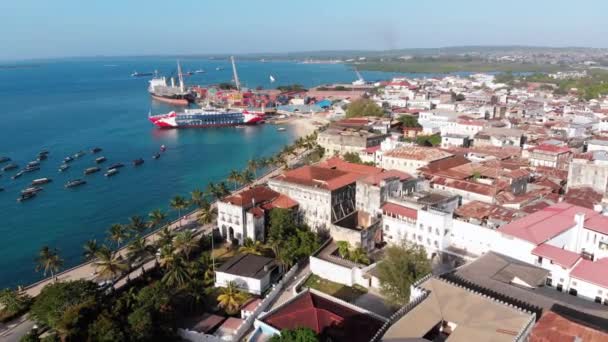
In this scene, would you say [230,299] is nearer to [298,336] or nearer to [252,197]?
[298,336]

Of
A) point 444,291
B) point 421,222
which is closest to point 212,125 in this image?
point 421,222

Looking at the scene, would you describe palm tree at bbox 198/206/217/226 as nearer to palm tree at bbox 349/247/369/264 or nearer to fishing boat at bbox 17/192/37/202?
palm tree at bbox 349/247/369/264

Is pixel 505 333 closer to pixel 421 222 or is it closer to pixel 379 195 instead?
pixel 421 222

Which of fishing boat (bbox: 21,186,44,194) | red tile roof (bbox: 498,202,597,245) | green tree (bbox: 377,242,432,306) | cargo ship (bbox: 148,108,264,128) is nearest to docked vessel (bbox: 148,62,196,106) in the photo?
cargo ship (bbox: 148,108,264,128)

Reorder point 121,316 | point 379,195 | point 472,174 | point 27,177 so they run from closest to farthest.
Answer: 1. point 121,316
2. point 379,195
3. point 472,174
4. point 27,177

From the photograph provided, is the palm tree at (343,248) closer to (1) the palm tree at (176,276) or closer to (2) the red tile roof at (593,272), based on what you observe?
(1) the palm tree at (176,276)

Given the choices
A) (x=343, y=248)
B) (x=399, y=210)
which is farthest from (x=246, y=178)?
(x=399, y=210)

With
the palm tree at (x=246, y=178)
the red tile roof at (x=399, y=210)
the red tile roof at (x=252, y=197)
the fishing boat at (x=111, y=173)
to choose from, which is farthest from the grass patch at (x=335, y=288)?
the fishing boat at (x=111, y=173)
